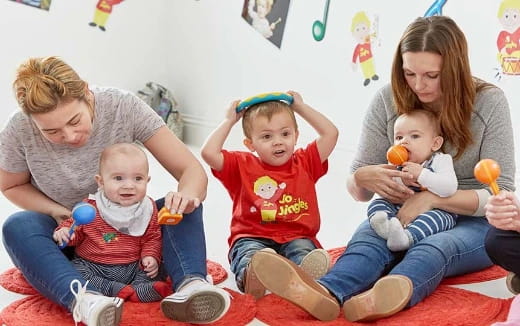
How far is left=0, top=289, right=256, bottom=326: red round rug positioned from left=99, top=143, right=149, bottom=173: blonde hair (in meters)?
0.33

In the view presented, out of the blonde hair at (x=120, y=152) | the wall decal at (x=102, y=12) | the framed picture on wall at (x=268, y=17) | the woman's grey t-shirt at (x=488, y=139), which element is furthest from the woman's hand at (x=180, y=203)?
the wall decal at (x=102, y=12)

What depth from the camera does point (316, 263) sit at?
1.82 m

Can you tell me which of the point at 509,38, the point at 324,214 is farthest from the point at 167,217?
the point at 509,38

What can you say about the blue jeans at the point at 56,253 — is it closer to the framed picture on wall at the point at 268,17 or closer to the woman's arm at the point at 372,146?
the woman's arm at the point at 372,146

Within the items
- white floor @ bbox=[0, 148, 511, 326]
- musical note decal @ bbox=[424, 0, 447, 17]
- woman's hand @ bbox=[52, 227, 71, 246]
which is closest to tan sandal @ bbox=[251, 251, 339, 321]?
white floor @ bbox=[0, 148, 511, 326]

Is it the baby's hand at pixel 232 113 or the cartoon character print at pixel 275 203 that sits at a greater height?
the baby's hand at pixel 232 113

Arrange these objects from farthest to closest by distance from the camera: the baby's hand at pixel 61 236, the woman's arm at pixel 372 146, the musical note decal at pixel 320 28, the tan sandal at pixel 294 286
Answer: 1. the musical note decal at pixel 320 28
2. the woman's arm at pixel 372 146
3. the baby's hand at pixel 61 236
4. the tan sandal at pixel 294 286

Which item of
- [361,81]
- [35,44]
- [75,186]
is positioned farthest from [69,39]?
[75,186]

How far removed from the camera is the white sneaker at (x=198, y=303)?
1.59 metres

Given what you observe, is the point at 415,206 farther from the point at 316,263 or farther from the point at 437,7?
the point at 437,7

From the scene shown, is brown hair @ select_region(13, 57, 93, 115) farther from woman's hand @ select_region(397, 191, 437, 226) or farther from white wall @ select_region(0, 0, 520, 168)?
white wall @ select_region(0, 0, 520, 168)

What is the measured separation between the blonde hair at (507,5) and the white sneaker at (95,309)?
1.70 m

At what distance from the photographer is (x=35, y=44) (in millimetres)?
3754

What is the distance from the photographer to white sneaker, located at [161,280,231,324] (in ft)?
5.21
